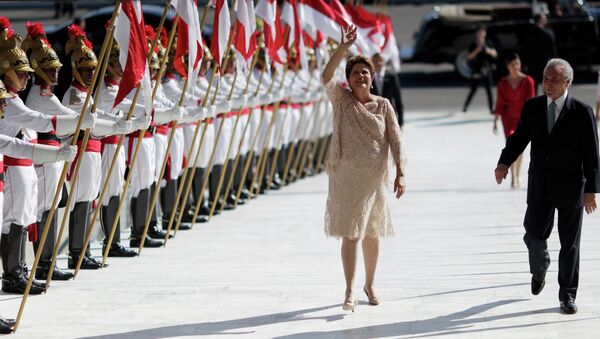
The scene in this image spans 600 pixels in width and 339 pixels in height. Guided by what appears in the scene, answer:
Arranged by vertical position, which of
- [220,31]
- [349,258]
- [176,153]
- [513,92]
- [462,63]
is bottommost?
[462,63]

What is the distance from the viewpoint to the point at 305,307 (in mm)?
8859

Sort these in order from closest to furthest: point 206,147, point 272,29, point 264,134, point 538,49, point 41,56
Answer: point 41,56, point 206,147, point 272,29, point 264,134, point 538,49

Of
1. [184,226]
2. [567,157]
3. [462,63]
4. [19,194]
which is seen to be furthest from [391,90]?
[462,63]

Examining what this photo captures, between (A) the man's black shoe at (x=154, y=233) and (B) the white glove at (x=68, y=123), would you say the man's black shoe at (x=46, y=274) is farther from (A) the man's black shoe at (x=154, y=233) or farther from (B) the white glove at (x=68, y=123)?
(A) the man's black shoe at (x=154, y=233)

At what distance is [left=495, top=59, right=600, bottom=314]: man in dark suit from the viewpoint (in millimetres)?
8516

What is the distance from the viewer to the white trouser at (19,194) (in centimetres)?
889

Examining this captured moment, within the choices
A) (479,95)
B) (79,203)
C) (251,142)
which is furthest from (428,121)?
(79,203)

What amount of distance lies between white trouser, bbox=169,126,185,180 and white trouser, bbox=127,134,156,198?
77cm

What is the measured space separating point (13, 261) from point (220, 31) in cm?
339

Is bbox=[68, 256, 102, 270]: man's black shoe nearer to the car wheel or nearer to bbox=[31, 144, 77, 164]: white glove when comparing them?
bbox=[31, 144, 77, 164]: white glove

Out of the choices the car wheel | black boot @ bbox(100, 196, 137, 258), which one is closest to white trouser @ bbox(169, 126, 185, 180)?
black boot @ bbox(100, 196, 137, 258)

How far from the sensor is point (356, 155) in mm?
8680

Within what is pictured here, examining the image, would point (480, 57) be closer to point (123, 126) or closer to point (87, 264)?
point (87, 264)

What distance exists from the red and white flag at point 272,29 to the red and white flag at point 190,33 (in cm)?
220
